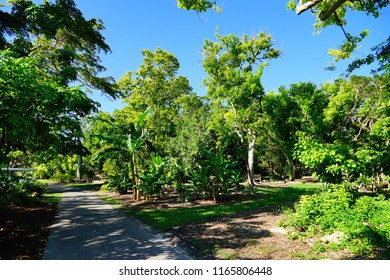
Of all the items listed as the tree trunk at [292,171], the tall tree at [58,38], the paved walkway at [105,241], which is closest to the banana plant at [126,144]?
the tall tree at [58,38]

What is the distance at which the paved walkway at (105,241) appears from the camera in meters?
5.25

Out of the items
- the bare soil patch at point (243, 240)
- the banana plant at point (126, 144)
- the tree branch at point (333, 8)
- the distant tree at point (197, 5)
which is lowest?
the bare soil patch at point (243, 240)

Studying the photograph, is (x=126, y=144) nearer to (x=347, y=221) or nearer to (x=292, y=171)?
(x=347, y=221)

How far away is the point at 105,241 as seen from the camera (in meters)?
6.23

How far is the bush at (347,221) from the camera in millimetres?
4797

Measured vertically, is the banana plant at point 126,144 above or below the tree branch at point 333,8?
below

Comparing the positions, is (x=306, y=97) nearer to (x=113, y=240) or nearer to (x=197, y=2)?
(x=197, y=2)

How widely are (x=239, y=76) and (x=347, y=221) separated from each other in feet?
48.4

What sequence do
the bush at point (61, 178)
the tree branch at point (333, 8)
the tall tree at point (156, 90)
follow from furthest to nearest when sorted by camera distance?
the bush at point (61, 178)
the tall tree at point (156, 90)
the tree branch at point (333, 8)

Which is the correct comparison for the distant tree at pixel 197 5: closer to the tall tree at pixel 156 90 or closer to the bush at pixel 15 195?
the bush at pixel 15 195

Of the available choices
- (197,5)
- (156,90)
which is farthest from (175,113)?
(197,5)

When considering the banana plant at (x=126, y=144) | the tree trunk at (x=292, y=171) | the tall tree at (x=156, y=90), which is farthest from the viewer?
the tree trunk at (x=292, y=171)

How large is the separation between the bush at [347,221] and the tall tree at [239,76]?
11.8m

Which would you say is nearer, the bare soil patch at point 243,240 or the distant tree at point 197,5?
the bare soil patch at point 243,240
